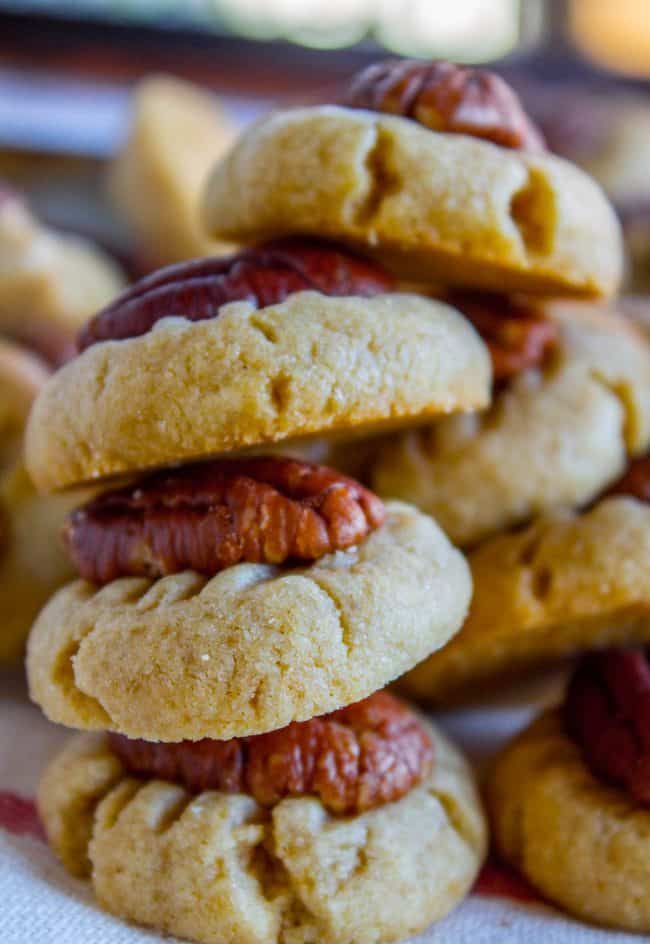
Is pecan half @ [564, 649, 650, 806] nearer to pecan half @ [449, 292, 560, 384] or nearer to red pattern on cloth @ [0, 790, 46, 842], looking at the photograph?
pecan half @ [449, 292, 560, 384]

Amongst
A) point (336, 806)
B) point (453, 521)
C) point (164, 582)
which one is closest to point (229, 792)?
point (336, 806)

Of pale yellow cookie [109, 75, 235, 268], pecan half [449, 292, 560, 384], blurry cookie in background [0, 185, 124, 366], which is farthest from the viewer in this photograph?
pale yellow cookie [109, 75, 235, 268]

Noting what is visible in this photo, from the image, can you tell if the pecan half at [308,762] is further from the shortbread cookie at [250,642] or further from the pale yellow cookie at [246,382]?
the pale yellow cookie at [246,382]

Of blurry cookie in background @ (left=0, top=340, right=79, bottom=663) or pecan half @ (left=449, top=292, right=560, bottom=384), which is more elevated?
pecan half @ (left=449, top=292, right=560, bottom=384)

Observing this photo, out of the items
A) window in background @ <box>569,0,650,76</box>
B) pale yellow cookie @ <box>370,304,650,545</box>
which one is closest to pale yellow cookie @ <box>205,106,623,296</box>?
pale yellow cookie @ <box>370,304,650,545</box>

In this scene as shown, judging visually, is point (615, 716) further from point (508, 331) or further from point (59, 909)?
point (59, 909)

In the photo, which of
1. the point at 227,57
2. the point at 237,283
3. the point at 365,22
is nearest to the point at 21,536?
the point at 237,283
